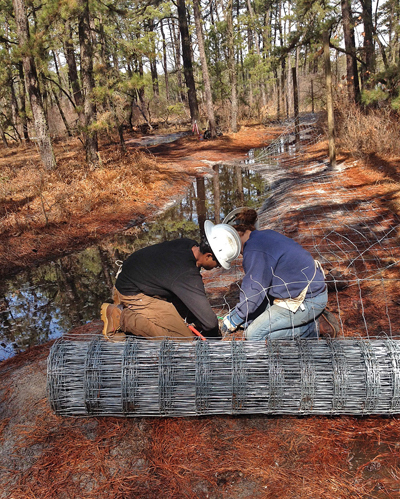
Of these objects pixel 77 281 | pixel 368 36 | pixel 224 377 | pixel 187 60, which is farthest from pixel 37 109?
pixel 187 60

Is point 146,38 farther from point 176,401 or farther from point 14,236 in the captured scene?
point 176,401

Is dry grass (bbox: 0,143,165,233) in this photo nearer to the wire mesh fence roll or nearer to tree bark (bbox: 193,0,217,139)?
the wire mesh fence roll

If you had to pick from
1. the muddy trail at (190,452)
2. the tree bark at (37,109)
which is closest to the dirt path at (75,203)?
the tree bark at (37,109)

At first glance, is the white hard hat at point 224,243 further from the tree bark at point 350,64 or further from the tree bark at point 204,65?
the tree bark at point 204,65

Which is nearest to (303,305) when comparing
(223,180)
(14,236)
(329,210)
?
(329,210)

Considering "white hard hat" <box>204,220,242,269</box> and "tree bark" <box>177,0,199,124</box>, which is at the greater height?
"tree bark" <box>177,0,199,124</box>

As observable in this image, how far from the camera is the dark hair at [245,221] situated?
300cm

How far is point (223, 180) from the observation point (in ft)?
42.4

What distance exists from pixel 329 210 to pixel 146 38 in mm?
8225

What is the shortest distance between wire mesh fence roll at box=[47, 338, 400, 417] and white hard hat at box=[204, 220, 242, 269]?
0.64 metres

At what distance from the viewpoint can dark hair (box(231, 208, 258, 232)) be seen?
2998 mm

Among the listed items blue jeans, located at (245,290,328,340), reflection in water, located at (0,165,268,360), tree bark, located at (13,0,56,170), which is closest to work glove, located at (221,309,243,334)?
blue jeans, located at (245,290,328,340)

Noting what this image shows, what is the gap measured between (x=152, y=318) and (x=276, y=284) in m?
0.98

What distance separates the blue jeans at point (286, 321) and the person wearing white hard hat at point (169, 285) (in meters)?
0.33
